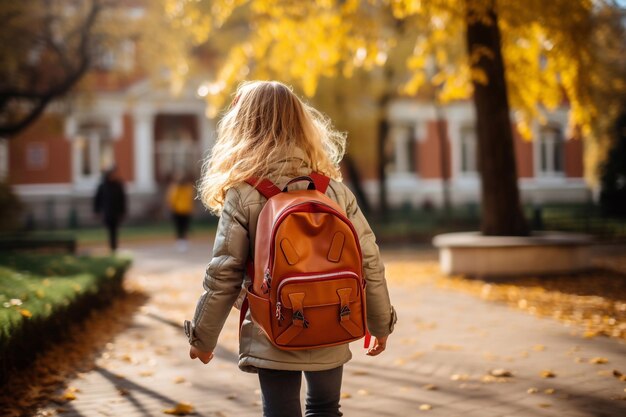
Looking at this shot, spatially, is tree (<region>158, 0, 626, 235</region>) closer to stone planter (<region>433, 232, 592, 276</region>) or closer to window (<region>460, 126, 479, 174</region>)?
stone planter (<region>433, 232, 592, 276</region>)

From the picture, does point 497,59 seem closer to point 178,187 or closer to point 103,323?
point 103,323

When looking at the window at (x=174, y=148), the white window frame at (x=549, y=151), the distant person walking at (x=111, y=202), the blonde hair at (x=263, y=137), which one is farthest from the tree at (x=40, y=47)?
the white window frame at (x=549, y=151)

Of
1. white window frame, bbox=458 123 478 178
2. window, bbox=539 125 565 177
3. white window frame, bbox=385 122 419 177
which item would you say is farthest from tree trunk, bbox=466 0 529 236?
window, bbox=539 125 565 177

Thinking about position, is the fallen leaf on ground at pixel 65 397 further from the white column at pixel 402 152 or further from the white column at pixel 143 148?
the white column at pixel 402 152

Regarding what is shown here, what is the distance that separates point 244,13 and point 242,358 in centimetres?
2200

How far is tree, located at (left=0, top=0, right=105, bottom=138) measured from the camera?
1748 cm

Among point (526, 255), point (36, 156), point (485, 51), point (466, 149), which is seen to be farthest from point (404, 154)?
point (526, 255)

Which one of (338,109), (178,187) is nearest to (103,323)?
(178,187)

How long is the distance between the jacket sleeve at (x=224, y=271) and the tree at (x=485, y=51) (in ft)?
25.0

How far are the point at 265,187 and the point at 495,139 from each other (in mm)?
9164

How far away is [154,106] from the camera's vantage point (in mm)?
32969

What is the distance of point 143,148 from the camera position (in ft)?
109

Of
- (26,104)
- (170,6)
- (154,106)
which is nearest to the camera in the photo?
(170,6)

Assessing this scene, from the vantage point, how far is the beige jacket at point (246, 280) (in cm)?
282
